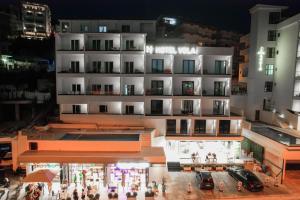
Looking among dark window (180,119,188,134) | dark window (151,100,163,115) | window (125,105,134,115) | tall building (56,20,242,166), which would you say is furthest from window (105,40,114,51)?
dark window (180,119,188,134)

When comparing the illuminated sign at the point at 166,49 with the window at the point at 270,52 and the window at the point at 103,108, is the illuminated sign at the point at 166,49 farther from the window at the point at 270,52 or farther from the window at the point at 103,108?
the window at the point at 270,52

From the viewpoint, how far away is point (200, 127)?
3372 cm

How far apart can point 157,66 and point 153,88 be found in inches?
117

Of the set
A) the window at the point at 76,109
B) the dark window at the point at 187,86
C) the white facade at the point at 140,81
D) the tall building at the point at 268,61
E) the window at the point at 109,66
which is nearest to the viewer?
the white facade at the point at 140,81

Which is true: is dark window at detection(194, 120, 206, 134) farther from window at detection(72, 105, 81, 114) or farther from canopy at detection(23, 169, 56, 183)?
canopy at detection(23, 169, 56, 183)

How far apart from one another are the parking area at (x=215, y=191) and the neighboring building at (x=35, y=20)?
312ft

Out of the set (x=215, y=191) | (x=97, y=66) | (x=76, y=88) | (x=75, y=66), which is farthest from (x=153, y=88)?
(x=215, y=191)

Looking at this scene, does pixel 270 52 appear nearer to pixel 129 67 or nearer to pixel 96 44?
pixel 129 67

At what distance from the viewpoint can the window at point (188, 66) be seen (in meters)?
33.7

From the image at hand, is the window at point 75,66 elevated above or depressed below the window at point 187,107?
above

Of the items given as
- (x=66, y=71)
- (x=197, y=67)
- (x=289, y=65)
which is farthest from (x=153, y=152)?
(x=289, y=65)

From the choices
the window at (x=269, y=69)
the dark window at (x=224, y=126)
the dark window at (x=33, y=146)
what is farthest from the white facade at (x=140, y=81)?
the window at (x=269, y=69)

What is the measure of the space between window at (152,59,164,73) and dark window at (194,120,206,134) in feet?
27.6

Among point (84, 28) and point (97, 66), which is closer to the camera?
point (97, 66)
